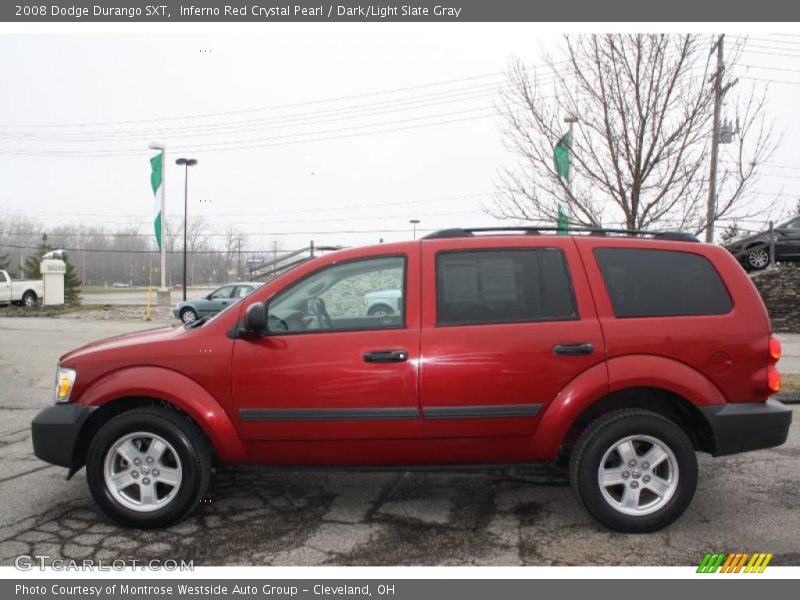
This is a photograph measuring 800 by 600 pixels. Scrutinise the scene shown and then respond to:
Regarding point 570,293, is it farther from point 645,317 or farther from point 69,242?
point 69,242

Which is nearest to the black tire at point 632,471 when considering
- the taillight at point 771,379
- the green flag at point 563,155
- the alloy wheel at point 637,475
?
the alloy wheel at point 637,475

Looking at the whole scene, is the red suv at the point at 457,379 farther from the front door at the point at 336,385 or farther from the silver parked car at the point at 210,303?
the silver parked car at the point at 210,303

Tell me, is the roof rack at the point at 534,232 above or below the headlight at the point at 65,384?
above

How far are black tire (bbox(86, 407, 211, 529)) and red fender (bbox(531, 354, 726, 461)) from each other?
2.04 meters

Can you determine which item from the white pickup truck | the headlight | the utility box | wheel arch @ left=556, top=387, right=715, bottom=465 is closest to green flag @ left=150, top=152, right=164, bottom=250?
the utility box

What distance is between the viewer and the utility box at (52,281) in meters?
29.7

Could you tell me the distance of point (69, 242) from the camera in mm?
89312

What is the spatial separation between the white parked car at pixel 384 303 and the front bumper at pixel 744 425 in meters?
1.91

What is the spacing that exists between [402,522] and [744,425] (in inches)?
83.5

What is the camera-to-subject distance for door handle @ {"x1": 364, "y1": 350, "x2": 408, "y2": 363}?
3633mm

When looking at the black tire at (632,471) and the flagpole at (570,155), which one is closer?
the black tire at (632,471)

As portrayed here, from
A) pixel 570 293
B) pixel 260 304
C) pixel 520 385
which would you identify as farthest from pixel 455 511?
pixel 260 304

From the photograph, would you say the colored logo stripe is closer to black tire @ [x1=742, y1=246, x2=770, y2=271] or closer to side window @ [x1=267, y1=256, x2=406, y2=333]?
side window @ [x1=267, y1=256, x2=406, y2=333]

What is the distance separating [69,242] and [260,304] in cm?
9781
